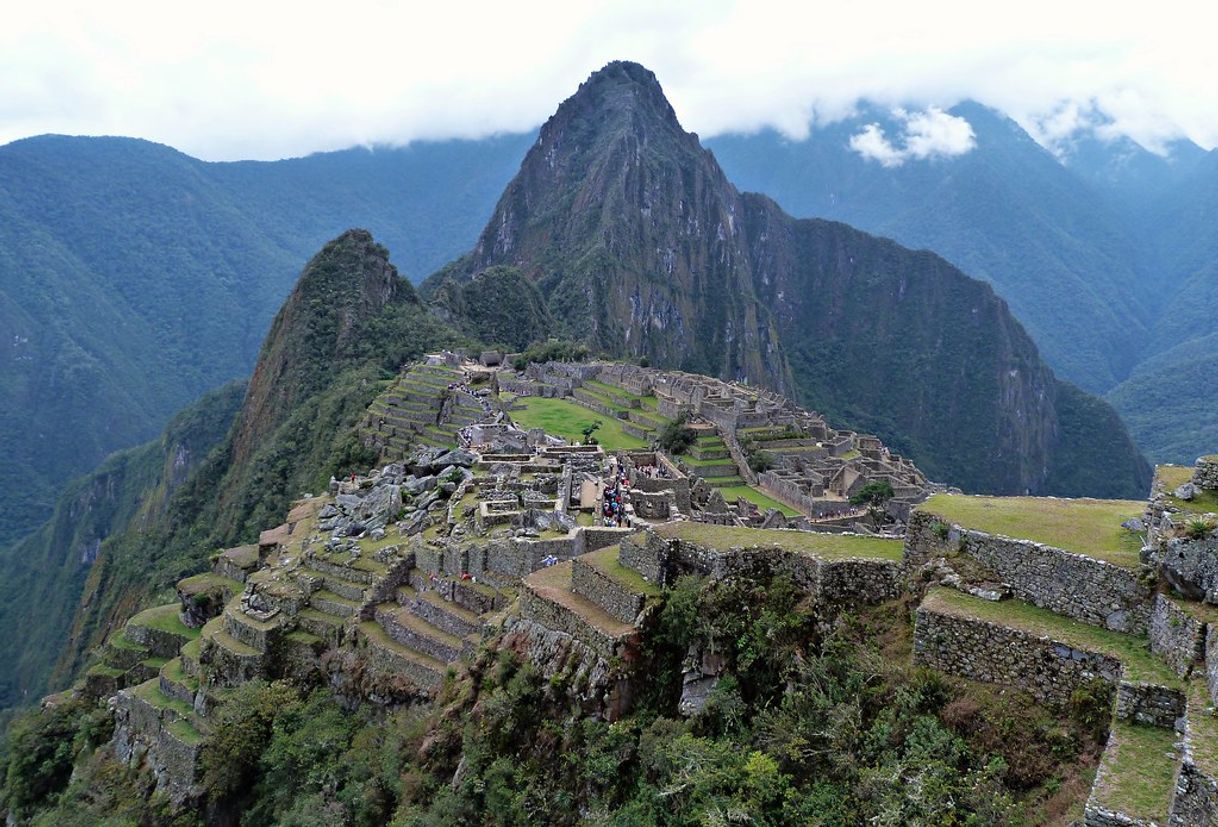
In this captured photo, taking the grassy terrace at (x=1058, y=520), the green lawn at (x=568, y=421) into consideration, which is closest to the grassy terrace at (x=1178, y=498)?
the grassy terrace at (x=1058, y=520)

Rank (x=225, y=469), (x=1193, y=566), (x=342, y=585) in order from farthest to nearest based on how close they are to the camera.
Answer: (x=225, y=469), (x=342, y=585), (x=1193, y=566)

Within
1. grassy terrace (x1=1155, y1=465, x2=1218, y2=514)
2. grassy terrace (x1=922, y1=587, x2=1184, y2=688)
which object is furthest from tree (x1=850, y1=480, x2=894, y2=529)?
grassy terrace (x1=922, y1=587, x2=1184, y2=688)

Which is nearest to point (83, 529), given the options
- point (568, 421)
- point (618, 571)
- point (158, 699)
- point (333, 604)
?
point (568, 421)

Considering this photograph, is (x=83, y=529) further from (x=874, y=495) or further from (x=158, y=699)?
(x=874, y=495)

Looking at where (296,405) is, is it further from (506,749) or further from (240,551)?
(506,749)

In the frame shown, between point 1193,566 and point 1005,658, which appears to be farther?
point 1005,658

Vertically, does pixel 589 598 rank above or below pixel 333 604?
above
